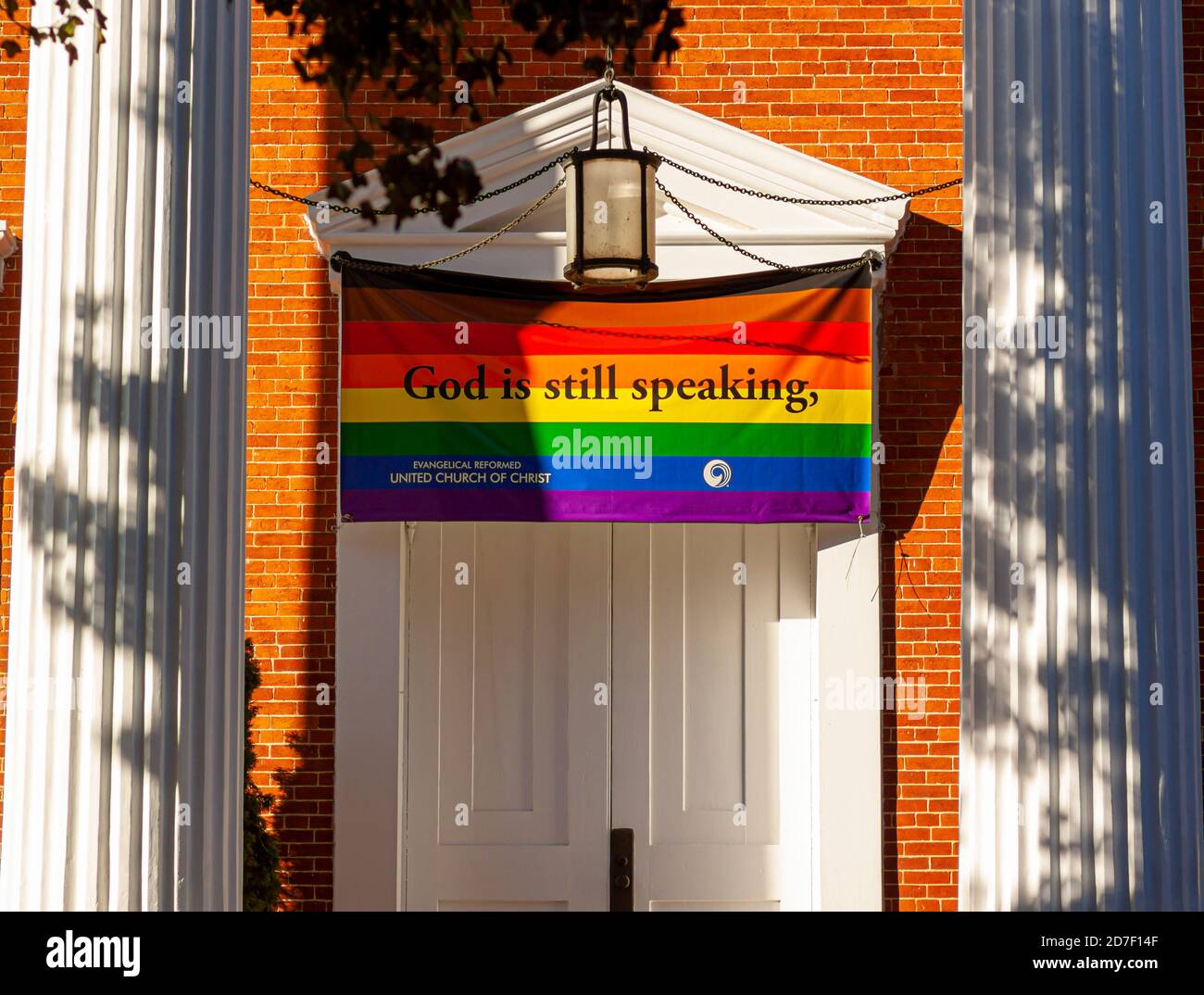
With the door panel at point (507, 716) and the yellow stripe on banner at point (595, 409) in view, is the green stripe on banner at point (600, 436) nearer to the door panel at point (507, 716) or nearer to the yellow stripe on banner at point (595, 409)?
the yellow stripe on banner at point (595, 409)

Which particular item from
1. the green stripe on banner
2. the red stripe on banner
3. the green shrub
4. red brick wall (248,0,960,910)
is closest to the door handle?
red brick wall (248,0,960,910)

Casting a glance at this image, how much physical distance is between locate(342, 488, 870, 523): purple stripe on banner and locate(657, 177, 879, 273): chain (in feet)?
3.74

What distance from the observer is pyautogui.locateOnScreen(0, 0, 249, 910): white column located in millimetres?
5059

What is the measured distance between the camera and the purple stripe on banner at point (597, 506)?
7648 mm

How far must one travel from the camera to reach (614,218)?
6887 millimetres

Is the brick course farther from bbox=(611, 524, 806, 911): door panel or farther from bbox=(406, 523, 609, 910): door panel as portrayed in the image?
bbox=(611, 524, 806, 911): door panel

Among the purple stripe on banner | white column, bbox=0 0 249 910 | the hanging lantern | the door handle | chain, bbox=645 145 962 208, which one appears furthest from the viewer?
the door handle

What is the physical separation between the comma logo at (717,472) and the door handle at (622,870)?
1.92m

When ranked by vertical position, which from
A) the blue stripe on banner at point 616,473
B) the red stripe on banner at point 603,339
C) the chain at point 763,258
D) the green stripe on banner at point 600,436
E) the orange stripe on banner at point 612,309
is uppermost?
the chain at point 763,258

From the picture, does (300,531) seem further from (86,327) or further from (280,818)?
(86,327)

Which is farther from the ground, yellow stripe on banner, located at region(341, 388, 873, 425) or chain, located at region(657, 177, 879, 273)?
chain, located at region(657, 177, 879, 273)

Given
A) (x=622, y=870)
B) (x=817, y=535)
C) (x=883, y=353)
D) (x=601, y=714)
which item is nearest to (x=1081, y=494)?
(x=817, y=535)

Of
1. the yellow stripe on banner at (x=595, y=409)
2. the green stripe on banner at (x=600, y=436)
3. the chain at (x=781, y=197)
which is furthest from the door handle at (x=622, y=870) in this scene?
the chain at (x=781, y=197)

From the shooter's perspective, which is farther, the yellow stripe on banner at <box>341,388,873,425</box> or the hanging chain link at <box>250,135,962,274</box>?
the hanging chain link at <box>250,135,962,274</box>
